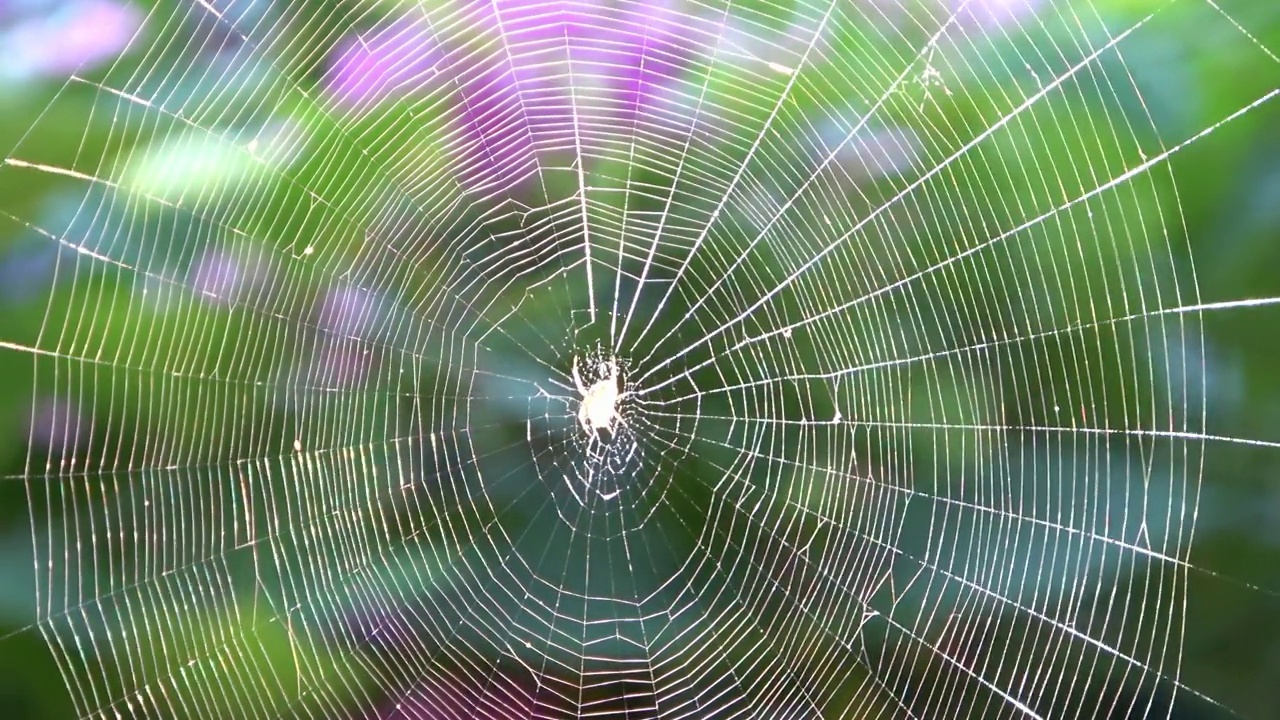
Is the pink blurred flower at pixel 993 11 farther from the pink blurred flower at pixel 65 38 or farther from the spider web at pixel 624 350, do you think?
the pink blurred flower at pixel 65 38

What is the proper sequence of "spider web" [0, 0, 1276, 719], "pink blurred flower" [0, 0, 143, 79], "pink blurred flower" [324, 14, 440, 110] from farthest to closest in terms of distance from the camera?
"pink blurred flower" [324, 14, 440, 110], "spider web" [0, 0, 1276, 719], "pink blurred flower" [0, 0, 143, 79]

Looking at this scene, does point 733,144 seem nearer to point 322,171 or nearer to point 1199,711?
point 322,171

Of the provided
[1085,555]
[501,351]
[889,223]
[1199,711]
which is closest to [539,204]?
[501,351]

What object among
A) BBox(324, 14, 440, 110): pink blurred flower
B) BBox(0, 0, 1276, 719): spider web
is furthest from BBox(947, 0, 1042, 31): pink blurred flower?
BBox(324, 14, 440, 110): pink blurred flower

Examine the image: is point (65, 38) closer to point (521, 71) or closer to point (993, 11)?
point (521, 71)

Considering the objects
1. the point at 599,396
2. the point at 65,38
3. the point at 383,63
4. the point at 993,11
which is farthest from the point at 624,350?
the point at 65,38

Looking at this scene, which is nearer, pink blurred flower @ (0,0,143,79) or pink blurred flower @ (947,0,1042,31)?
pink blurred flower @ (0,0,143,79)

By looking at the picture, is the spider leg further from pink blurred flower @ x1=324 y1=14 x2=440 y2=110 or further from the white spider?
pink blurred flower @ x1=324 y1=14 x2=440 y2=110
